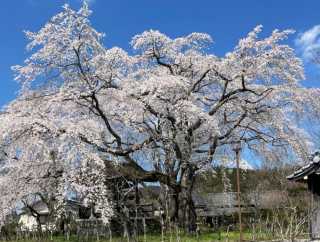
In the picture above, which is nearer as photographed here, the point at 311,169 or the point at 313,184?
the point at 311,169

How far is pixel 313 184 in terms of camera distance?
39.0 feet

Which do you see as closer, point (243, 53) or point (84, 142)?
point (84, 142)

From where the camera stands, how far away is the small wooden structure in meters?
11.5

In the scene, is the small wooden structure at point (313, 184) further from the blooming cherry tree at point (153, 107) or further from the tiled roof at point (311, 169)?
the blooming cherry tree at point (153, 107)

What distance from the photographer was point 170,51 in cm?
1620

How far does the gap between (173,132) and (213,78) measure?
2.90 m

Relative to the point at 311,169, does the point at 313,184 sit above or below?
below

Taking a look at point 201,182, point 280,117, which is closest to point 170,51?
point 280,117

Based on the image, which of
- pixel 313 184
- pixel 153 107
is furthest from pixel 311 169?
pixel 153 107

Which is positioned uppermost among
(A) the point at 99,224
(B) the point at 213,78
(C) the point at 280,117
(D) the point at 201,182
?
(B) the point at 213,78

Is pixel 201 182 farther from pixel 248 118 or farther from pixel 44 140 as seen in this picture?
pixel 44 140

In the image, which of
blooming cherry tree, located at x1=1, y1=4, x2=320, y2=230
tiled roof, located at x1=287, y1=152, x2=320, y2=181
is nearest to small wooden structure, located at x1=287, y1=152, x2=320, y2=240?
tiled roof, located at x1=287, y1=152, x2=320, y2=181

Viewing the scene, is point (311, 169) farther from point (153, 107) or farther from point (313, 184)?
point (153, 107)

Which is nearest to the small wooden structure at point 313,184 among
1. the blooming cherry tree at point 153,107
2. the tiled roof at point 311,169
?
the tiled roof at point 311,169
